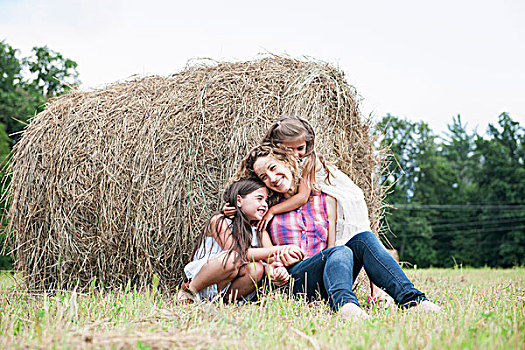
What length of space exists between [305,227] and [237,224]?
0.49 m

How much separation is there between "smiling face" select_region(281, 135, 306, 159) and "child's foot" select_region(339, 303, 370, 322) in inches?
48.5

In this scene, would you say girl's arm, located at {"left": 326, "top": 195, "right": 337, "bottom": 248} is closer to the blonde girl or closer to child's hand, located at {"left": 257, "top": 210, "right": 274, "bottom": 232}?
the blonde girl

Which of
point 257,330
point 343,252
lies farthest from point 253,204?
point 257,330

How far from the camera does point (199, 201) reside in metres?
3.45

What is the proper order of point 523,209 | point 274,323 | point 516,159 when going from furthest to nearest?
point 516,159, point 523,209, point 274,323

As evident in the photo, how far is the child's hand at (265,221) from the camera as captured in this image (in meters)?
3.19

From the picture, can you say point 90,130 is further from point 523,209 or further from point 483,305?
point 523,209

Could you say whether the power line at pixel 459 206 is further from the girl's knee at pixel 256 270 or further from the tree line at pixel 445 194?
the girl's knee at pixel 256 270

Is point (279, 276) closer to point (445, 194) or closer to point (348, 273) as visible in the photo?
point (348, 273)

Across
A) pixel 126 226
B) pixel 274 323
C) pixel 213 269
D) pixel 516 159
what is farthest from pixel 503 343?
pixel 516 159

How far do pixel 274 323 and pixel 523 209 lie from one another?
960 inches

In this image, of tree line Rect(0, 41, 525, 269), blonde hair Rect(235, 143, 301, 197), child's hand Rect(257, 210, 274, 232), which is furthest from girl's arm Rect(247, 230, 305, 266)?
tree line Rect(0, 41, 525, 269)

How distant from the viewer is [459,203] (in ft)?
86.3

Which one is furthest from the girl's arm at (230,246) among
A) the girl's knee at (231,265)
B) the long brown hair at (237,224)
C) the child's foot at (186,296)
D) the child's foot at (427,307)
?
the child's foot at (427,307)
